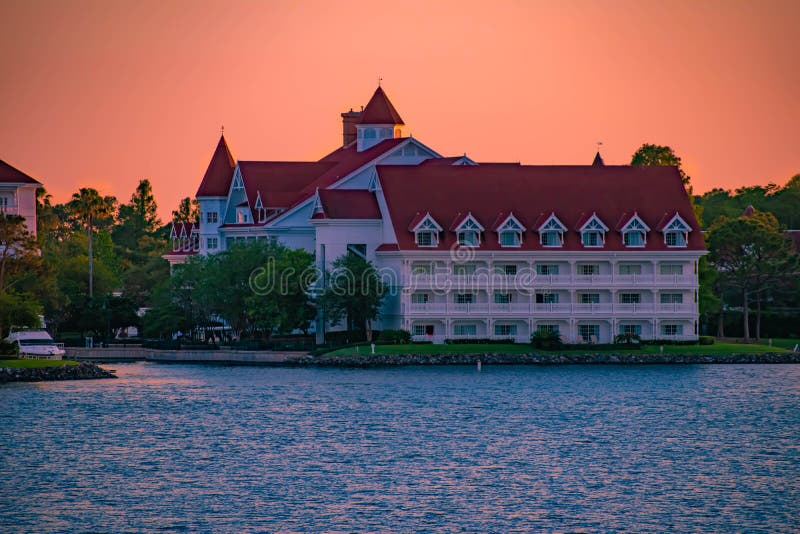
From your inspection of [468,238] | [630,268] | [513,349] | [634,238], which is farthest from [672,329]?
[468,238]

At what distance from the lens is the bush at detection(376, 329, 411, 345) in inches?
4333

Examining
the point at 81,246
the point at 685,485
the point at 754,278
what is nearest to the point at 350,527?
the point at 685,485

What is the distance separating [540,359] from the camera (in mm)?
109312

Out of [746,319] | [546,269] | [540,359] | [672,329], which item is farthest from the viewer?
[746,319]

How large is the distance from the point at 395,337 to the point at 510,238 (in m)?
12.1

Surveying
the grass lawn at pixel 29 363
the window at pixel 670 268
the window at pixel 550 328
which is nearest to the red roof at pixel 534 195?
the window at pixel 670 268

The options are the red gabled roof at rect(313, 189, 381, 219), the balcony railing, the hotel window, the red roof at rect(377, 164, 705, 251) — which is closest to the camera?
the balcony railing

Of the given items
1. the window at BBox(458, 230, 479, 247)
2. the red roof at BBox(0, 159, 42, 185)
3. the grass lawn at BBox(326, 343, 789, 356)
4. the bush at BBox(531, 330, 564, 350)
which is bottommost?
the grass lawn at BBox(326, 343, 789, 356)

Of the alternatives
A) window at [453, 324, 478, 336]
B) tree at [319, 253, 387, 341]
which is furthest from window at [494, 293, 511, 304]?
tree at [319, 253, 387, 341]

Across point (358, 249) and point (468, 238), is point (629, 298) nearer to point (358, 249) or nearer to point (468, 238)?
point (468, 238)

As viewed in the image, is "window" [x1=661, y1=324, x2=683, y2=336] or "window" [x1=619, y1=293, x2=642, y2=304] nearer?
"window" [x1=619, y1=293, x2=642, y2=304]

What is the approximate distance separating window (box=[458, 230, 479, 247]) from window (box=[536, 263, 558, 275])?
16.1ft

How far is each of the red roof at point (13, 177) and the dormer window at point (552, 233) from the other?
51387mm

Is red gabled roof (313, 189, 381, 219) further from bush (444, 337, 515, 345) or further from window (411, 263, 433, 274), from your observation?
bush (444, 337, 515, 345)
